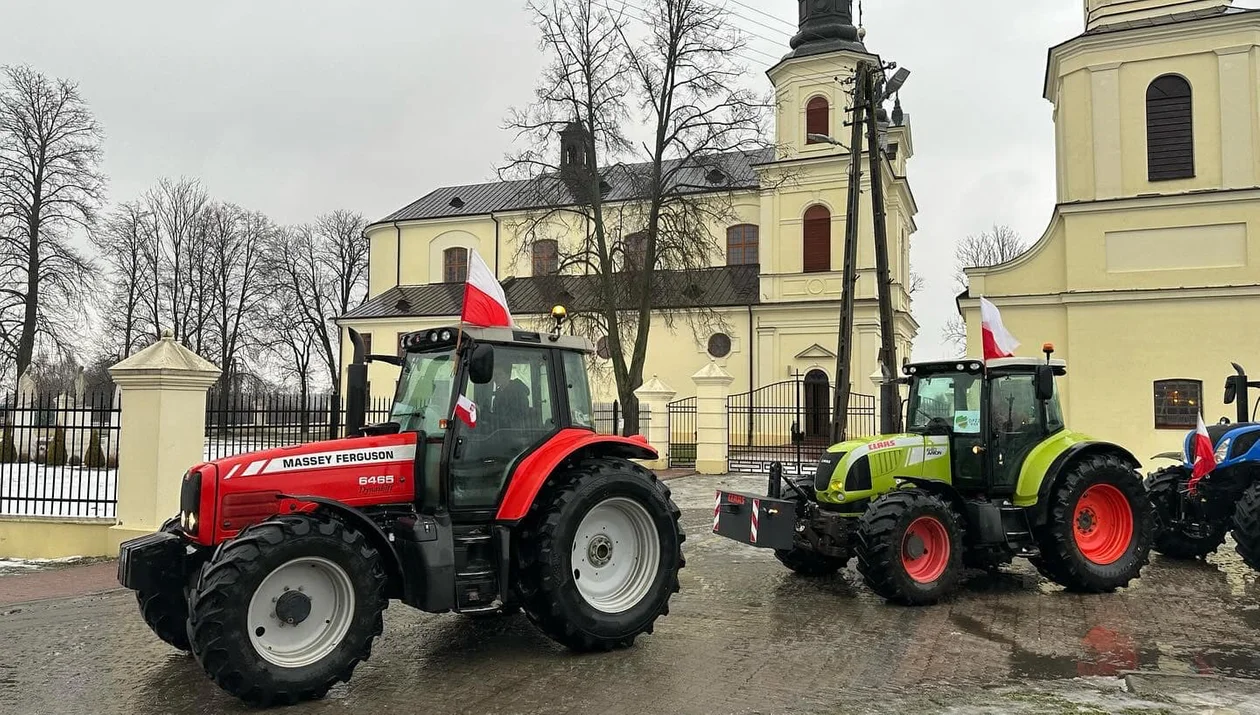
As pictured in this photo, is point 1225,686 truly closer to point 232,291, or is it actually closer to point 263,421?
point 263,421

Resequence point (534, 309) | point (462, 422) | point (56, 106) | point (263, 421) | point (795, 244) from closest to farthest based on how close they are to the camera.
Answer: point (462, 422) → point (263, 421) → point (56, 106) → point (795, 244) → point (534, 309)

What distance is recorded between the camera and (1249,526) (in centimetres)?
768

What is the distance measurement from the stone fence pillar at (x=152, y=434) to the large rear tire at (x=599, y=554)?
553cm

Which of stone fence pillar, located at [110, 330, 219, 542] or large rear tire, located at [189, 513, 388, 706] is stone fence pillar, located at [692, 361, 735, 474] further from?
large rear tire, located at [189, 513, 388, 706]

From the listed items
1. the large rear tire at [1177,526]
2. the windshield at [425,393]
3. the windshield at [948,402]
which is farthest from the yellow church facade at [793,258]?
the windshield at [425,393]

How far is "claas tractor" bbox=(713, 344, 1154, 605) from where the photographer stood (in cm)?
702

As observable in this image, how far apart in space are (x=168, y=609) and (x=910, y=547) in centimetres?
552

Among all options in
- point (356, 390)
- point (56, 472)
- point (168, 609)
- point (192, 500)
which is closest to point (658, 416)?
point (56, 472)

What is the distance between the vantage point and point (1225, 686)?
189 inches

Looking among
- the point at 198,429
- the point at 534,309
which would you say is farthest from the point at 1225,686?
the point at 534,309

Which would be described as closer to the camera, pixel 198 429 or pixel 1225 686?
pixel 1225 686

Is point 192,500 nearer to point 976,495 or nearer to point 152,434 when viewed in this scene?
point 152,434

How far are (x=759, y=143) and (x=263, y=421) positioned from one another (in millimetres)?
13572

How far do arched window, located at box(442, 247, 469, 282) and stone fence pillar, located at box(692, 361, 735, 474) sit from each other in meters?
21.7
